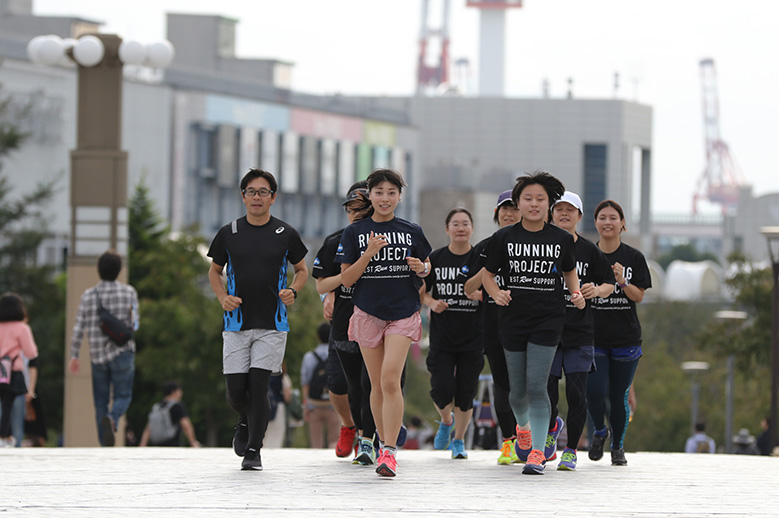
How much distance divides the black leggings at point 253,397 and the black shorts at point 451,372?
1.85 meters

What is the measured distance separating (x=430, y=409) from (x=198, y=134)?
33644 millimetres

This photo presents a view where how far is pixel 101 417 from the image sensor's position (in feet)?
48.1

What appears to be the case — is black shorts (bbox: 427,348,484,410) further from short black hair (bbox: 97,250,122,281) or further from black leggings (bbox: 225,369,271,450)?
short black hair (bbox: 97,250,122,281)

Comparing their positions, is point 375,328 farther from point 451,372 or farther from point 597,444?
point 597,444

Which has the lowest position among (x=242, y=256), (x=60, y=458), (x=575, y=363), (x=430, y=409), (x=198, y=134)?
(x=430, y=409)

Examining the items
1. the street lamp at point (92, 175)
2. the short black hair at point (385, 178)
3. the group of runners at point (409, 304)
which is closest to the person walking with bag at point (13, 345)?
the group of runners at point (409, 304)

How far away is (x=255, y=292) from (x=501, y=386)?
2.14m

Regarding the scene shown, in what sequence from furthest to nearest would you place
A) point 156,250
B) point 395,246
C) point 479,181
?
point 479,181 < point 156,250 < point 395,246

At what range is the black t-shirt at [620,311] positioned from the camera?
37.7 feet

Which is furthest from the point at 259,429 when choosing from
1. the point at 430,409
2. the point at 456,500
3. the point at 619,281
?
the point at 430,409

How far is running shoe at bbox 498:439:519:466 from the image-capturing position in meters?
11.4

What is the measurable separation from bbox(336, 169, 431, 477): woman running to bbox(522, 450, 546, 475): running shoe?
89cm

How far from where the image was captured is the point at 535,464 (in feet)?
34.1

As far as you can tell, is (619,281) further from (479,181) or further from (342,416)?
(479,181)
